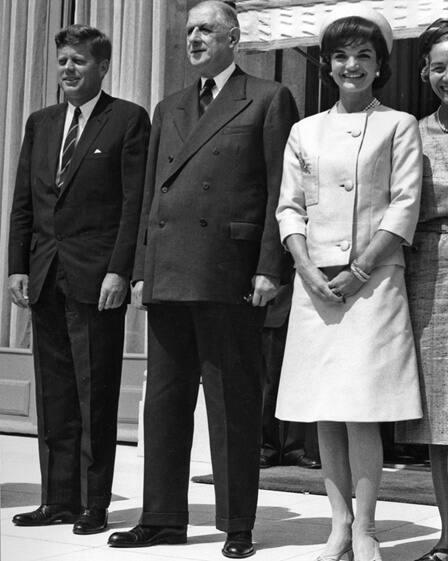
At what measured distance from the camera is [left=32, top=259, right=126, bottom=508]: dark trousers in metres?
5.07

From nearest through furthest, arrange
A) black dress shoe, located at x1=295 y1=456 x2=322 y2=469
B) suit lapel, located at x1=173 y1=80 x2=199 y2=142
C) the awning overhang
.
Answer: suit lapel, located at x1=173 y1=80 x2=199 y2=142
the awning overhang
black dress shoe, located at x1=295 y1=456 x2=322 y2=469

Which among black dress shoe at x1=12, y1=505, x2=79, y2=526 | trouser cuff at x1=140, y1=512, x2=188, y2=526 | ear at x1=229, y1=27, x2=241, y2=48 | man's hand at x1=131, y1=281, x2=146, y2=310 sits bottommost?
black dress shoe at x1=12, y1=505, x2=79, y2=526

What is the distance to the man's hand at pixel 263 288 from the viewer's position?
462cm

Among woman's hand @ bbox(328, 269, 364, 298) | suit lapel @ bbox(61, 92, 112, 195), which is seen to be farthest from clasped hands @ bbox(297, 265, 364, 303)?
suit lapel @ bbox(61, 92, 112, 195)

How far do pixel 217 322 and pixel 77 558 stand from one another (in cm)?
99

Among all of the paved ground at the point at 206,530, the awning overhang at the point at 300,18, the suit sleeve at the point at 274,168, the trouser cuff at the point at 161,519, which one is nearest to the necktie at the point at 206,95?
the suit sleeve at the point at 274,168

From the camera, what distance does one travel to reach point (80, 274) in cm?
507

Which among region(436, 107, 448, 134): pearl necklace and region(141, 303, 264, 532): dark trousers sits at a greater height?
region(436, 107, 448, 134): pearl necklace

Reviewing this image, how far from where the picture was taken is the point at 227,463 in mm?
4680

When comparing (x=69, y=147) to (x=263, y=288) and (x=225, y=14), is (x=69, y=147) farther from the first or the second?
(x=263, y=288)

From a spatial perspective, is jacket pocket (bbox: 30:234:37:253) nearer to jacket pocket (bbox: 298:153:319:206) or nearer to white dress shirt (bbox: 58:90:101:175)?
white dress shirt (bbox: 58:90:101:175)

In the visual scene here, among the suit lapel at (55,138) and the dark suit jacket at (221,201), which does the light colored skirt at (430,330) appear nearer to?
the dark suit jacket at (221,201)

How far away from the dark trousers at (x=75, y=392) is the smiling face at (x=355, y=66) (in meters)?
1.37

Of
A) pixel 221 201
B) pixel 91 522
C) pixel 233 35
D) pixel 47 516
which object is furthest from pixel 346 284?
pixel 47 516
